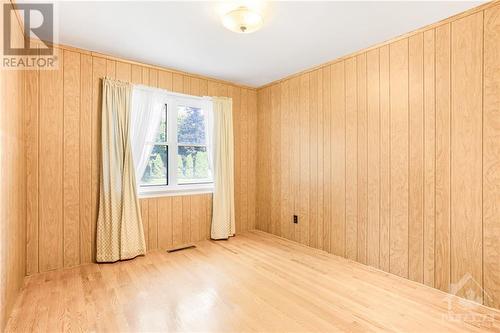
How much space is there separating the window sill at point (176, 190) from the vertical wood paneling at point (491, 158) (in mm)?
3262

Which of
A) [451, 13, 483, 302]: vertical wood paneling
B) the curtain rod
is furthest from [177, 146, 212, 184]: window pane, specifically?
[451, 13, 483, 302]: vertical wood paneling

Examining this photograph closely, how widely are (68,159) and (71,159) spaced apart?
0.09ft

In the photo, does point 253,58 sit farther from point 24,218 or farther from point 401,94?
point 24,218

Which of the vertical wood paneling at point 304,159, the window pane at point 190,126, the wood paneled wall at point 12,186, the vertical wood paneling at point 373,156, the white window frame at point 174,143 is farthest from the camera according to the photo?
the window pane at point 190,126

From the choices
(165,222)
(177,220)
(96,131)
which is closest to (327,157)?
(177,220)

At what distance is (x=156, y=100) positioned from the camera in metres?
3.54

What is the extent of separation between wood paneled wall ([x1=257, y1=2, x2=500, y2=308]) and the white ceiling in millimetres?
298

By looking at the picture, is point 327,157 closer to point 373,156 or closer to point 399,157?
point 373,156

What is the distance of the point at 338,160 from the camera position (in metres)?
3.35

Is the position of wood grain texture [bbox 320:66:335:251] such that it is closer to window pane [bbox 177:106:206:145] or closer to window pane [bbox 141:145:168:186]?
window pane [bbox 177:106:206:145]

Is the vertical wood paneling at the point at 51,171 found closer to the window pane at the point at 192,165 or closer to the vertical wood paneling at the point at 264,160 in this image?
the window pane at the point at 192,165

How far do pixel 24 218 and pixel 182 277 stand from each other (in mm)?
1707

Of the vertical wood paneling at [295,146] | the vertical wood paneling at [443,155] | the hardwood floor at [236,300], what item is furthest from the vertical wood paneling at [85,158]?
the vertical wood paneling at [443,155]

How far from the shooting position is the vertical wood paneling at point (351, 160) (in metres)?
3.14
